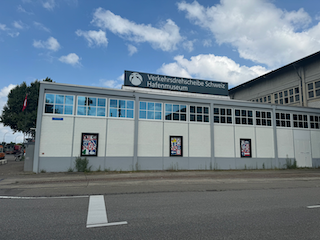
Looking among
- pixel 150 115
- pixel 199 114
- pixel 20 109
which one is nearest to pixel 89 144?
pixel 150 115

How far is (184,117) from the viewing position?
18.8m

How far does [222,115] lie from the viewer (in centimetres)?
1981

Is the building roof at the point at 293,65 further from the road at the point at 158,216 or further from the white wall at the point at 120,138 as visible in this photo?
the road at the point at 158,216

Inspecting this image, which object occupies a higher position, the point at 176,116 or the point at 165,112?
the point at 165,112

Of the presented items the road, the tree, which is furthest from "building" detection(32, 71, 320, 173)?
the tree

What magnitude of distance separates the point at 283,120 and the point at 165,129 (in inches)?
472

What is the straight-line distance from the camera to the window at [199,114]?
747 inches

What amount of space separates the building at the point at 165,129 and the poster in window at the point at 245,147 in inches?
3.4

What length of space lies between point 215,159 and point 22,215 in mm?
15517

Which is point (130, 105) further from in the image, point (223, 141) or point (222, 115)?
point (223, 141)

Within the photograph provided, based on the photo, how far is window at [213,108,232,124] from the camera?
19594mm

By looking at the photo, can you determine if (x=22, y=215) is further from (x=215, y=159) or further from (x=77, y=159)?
(x=215, y=159)

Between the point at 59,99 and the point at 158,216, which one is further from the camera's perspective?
the point at 59,99

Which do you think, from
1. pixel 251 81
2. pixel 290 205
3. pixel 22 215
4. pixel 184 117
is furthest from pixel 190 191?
pixel 251 81
